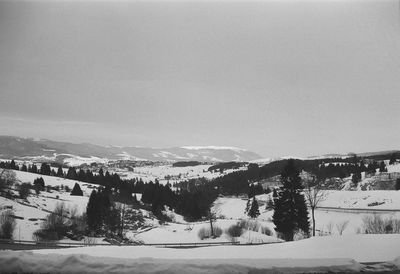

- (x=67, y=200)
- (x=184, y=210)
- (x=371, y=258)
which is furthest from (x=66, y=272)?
(x=184, y=210)

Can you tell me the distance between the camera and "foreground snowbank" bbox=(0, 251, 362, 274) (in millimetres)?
12047

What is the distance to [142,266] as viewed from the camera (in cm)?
1220

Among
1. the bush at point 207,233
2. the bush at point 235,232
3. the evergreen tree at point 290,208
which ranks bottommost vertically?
the bush at point 207,233

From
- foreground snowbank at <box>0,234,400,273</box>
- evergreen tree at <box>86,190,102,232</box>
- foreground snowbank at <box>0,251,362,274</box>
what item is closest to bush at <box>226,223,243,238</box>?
evergreen tree at <box>86,190,102,232</box>

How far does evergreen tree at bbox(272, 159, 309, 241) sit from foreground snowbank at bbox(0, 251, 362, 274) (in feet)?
111

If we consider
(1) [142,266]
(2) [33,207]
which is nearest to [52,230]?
(2) [33,207]

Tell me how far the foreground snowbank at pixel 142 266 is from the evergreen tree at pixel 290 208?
3386 centimetres

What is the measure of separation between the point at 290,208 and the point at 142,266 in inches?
1478

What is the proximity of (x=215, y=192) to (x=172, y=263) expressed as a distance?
188734mm

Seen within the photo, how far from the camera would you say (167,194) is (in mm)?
126938

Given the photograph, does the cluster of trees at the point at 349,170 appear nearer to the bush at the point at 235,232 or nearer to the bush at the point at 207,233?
the bush at the point at 207,233

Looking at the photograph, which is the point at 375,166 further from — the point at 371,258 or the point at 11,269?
the point at 11,269

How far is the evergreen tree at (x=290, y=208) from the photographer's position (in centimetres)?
4641

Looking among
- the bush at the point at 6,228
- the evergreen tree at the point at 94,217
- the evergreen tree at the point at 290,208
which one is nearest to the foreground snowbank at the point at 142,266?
the evergreen tree at the point at 290,208
